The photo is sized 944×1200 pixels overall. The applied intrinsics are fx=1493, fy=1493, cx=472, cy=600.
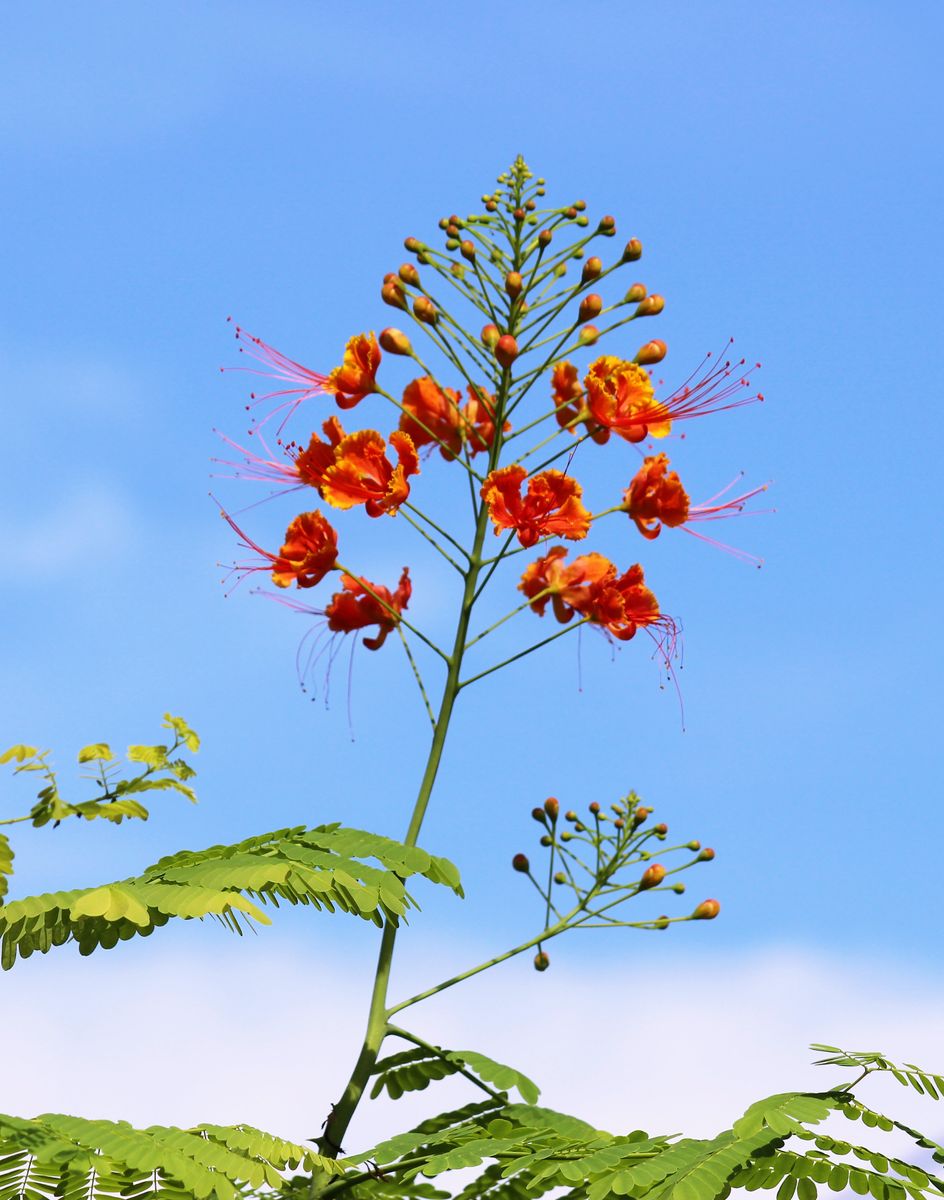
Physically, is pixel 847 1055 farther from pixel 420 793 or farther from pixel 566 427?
pixel 566 427

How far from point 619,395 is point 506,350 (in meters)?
0.48

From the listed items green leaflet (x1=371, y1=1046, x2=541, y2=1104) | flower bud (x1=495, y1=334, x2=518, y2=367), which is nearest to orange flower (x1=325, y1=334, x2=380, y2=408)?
flower bud (x1=495, y1=334, x2=518, y2=367)

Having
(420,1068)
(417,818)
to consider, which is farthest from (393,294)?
(420,1068)

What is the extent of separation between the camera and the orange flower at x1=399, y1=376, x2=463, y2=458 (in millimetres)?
5445

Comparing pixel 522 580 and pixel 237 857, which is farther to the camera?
pixel 522 580

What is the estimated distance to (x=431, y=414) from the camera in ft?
17.9

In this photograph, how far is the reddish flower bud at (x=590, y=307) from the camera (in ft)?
17.4

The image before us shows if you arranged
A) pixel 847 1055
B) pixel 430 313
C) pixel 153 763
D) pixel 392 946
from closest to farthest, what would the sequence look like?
pixel 153 763
pixel 847 1055
pixel 392 946
pixel 430 313

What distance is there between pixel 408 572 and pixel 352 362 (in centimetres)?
80

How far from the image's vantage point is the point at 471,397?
→ 5.65 metres

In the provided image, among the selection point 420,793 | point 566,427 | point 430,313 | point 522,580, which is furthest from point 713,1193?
point 430,313

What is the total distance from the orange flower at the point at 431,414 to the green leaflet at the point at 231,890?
153cm

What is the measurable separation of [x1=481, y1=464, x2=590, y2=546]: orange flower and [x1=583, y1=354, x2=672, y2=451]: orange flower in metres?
0.33

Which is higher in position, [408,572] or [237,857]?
[408,572]
